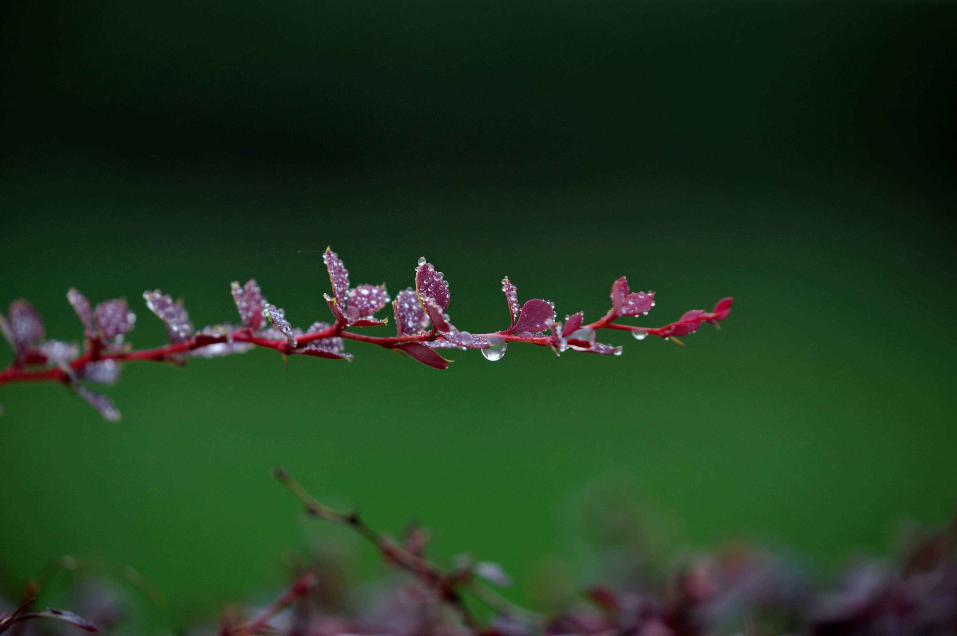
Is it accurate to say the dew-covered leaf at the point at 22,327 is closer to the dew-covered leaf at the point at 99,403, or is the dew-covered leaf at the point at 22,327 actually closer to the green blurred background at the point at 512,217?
the dew-covered leaf at the point at 99,403

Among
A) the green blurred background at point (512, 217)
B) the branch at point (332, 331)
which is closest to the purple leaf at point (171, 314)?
the branch at point (332, 331)

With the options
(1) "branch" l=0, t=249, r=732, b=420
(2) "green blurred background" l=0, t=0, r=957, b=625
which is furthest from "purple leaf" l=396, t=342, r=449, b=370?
(2) "green blurred background" l=0, t=0, r=957, b=625

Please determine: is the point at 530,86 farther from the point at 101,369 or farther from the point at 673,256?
the point at 101,369

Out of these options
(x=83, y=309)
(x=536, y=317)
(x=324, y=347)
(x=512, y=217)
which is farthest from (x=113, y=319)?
(x=512, y=217)

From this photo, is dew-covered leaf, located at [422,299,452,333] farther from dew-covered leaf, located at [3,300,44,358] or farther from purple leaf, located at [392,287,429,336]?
dew-covered leaf, located at [3,300,44,358]

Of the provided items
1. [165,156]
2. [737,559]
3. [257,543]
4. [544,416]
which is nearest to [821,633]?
[737,559]

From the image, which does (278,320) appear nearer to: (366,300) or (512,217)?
(366,300)
